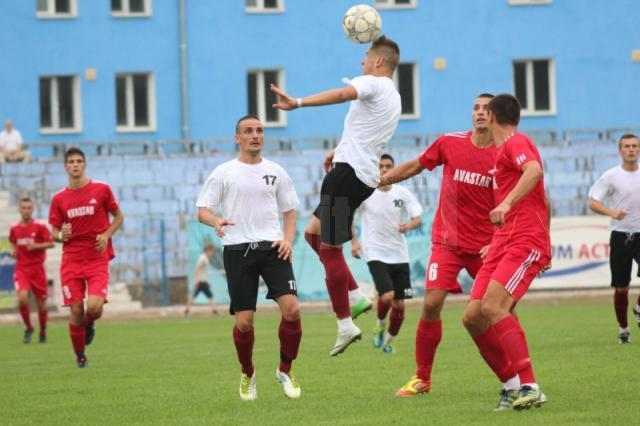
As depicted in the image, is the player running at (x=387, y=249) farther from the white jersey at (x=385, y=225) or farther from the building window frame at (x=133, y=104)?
the building window frame at (x=133, y=104)

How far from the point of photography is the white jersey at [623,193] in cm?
1700

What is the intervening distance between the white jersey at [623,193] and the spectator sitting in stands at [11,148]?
1915cm

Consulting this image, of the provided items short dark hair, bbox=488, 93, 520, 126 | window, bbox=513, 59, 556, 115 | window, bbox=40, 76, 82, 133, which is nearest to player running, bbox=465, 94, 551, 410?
short dark hair, bbox=488, 93, 520, 126

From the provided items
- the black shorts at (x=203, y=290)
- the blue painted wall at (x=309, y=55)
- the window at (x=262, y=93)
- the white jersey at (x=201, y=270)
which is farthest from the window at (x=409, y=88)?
the black shorts at (x=203, y=290)

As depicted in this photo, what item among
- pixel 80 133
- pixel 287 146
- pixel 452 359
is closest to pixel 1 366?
pixel 452 359

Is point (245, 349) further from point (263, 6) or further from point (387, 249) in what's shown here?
point (263, 6)

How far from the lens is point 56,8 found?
37125 mm

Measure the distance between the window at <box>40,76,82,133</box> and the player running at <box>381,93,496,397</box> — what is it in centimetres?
2728

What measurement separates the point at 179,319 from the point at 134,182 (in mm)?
5440

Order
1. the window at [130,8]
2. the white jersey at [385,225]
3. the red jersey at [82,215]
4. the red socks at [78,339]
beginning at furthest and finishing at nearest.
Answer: the window at [130,8] < the white jersey at [385,225] < the red jersey at [82,215] < the red socks at [78,339]

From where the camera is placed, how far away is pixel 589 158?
34.5 m

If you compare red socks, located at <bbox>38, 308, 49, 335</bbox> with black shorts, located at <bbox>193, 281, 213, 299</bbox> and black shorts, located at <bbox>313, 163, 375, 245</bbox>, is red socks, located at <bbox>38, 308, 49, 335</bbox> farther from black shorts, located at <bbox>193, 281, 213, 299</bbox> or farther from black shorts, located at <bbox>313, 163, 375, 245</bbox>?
black shorts, located at <bbox>313, 163, 375, 245</bbox>

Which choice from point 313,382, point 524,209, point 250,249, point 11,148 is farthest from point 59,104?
point 524,209

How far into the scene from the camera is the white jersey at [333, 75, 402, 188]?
37.5 ft
